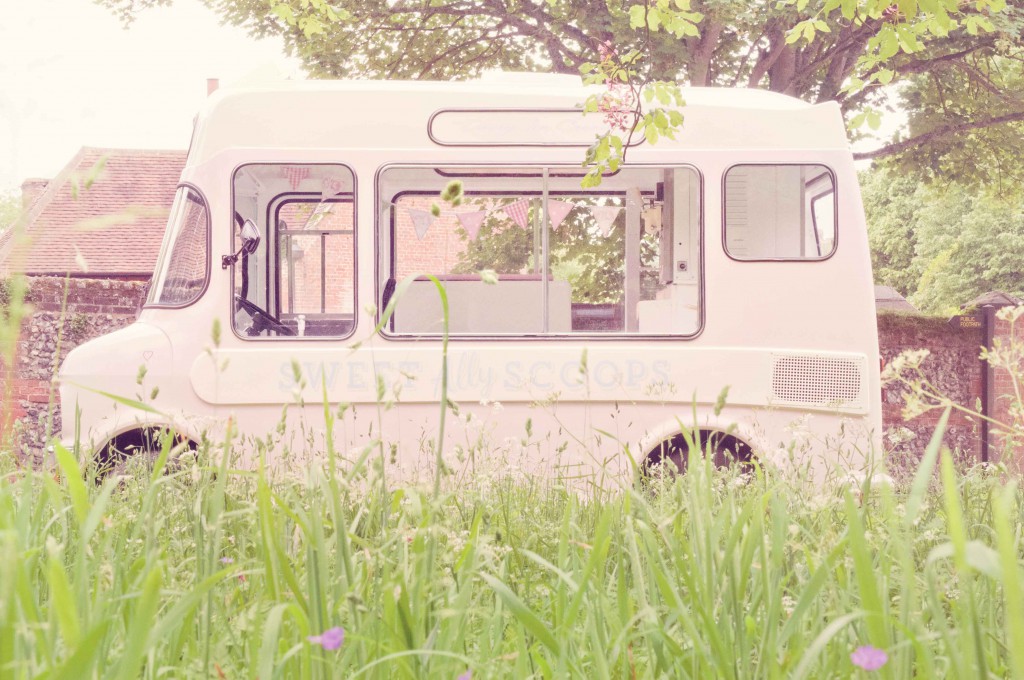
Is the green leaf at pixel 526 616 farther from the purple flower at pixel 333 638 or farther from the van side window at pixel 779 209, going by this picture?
the van side window at pixel 779 209

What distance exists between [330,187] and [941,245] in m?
39.5

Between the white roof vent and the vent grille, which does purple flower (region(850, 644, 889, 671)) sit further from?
the white roof vent

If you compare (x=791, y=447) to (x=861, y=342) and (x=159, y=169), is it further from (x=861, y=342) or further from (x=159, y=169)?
(x=159, y=169)

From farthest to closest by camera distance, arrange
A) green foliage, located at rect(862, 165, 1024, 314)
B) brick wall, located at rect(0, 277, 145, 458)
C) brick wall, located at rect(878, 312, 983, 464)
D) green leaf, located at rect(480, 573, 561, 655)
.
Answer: green foliage, located at rect(862, 165, 1024, 314) < brick wall, located at rect(878, 312, 983, 464) < brick wall, located at rect(0, 277, 145, 458) < green leaf, located at rect(480, 573, 561, 655)

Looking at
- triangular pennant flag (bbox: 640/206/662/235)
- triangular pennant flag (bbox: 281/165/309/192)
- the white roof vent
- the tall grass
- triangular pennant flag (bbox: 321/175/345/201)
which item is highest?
the white roof vent

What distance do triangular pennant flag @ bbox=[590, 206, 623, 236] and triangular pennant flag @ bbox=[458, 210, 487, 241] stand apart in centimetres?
78

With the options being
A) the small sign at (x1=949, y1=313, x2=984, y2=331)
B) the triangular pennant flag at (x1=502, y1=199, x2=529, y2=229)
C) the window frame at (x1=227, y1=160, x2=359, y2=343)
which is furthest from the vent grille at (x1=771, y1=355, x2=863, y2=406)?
the small sign at (x1=949, y1=313, x2=984, y2=331)

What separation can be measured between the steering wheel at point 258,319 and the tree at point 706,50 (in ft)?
22.7

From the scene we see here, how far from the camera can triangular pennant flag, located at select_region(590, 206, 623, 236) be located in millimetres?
6402

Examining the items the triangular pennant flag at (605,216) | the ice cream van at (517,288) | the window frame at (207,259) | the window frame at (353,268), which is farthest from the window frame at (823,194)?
the window frame at (207,259)

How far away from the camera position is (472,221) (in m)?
6.54

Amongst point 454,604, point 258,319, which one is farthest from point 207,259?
point 454,604

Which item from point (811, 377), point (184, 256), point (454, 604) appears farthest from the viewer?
point (184, 256)

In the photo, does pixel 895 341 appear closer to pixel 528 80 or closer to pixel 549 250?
pixel 549 250
